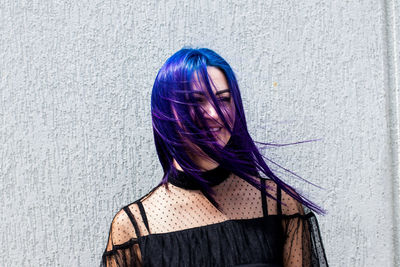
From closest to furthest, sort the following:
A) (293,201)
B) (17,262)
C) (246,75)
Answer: (293,201)
(17,262)
(246,75)

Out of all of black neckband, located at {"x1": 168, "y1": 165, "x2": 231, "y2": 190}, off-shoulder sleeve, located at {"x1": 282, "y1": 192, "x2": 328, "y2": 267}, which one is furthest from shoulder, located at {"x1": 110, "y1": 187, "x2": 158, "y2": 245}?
off-shoulder sleeve, located at {"x1": 282, "y1": 192, "x2": 328, "y2": 267}

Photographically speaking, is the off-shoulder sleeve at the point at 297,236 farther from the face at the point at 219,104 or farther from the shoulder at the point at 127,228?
the shoulder at the point at 127,228

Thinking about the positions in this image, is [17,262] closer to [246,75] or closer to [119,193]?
[119,193]

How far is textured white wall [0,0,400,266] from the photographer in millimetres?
1663

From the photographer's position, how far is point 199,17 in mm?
1734

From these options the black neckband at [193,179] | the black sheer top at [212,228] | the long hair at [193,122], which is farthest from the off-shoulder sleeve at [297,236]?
the black neckband at [193,179]

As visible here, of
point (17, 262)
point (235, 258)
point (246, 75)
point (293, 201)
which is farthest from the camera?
point (246, 75)

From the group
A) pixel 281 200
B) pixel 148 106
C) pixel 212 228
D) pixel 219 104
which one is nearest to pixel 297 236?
pixel 281 200

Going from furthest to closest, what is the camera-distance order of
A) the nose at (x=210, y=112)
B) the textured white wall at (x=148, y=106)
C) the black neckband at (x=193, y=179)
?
the textured white wall at (x=148, y=106)
the black neckband at (x=193, y=179)
the nose at (x=210, y=112)

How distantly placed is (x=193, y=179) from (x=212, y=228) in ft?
0.55

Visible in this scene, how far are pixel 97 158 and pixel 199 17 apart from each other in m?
0.73

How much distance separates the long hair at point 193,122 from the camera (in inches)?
47.9

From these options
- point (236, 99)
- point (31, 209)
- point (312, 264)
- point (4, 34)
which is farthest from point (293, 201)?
point (4, 34)

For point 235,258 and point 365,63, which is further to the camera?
point 365,63
